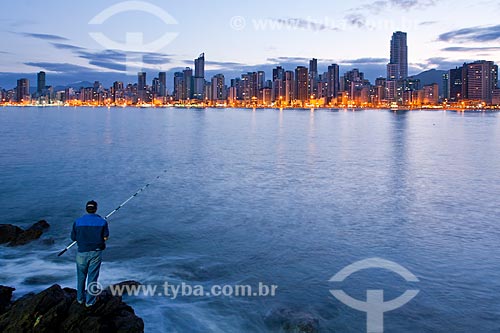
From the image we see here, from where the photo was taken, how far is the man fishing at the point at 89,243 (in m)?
9.02

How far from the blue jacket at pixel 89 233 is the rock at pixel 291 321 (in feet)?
14.6

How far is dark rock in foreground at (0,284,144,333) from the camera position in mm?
8477

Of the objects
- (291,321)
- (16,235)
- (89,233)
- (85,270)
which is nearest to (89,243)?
(89,233)

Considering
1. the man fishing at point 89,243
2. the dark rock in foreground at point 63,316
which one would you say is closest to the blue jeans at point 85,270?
the man fishing at point 89,243

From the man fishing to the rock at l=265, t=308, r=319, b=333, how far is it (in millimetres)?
4146

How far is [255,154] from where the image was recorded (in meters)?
49.6

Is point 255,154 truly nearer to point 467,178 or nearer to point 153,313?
point 467,178

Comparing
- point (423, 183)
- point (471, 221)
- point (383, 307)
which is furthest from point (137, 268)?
point (423, 183)

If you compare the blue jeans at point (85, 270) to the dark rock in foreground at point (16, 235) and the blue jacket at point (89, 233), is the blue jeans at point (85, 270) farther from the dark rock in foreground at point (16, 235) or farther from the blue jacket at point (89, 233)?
the dark rock in foreground at point (16, 235)

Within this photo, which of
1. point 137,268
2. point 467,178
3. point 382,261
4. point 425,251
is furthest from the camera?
point 467,178

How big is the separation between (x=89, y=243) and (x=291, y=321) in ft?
16.4

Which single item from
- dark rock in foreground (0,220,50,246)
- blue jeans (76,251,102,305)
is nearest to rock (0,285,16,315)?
blue jeans (76,251,102,305)

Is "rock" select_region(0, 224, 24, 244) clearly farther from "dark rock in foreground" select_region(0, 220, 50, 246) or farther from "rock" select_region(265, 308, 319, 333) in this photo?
"rock" select_region(265, 308, 319, 333)

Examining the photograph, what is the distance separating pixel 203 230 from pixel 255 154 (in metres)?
31.1
